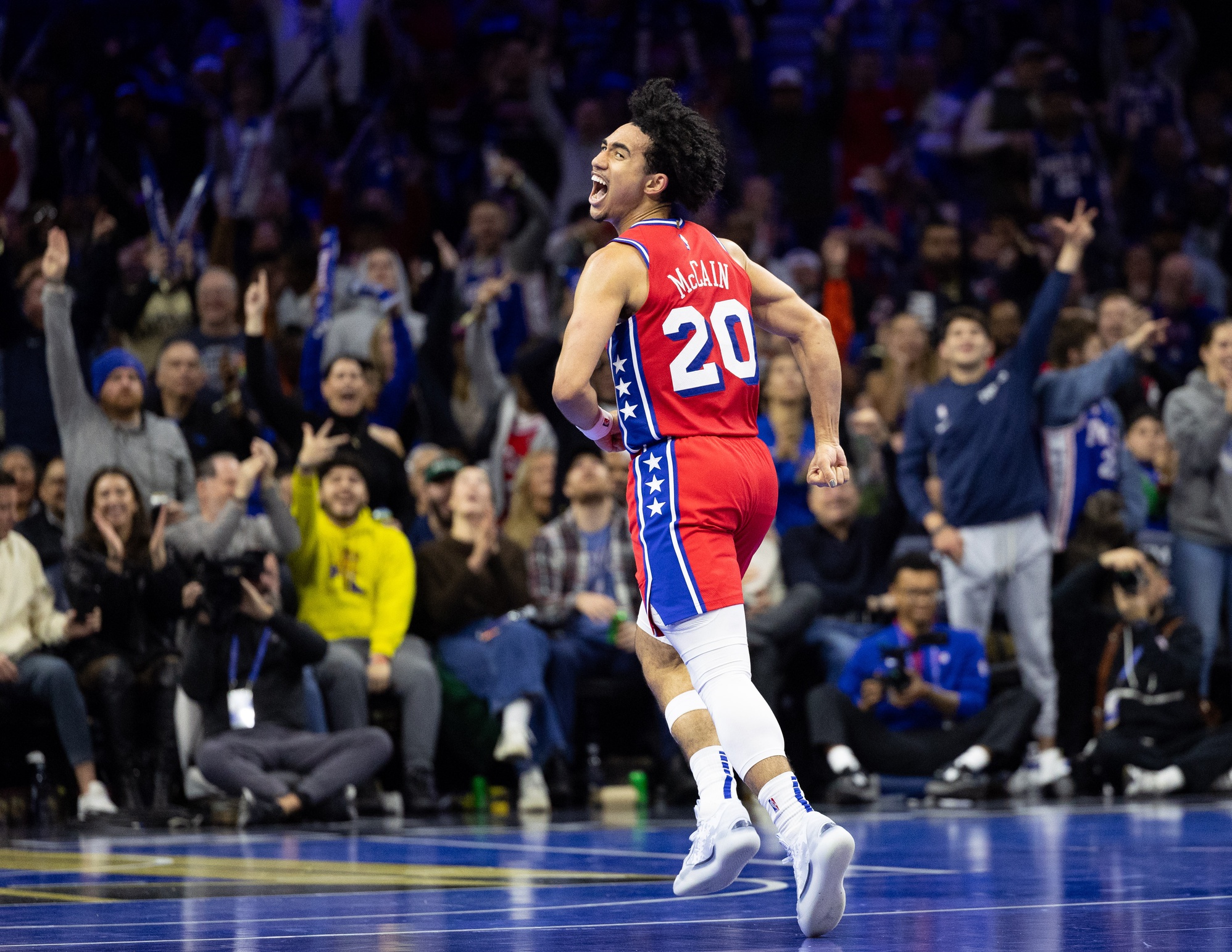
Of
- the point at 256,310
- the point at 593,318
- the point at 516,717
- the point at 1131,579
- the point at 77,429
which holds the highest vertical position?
the point at 256,310

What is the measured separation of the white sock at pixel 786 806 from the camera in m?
4.75

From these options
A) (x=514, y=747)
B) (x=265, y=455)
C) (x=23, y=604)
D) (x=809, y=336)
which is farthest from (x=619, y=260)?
(x=23, y=604)

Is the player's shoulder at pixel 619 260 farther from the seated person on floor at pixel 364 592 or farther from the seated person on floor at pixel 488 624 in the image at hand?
the seated person on floor at pixel 488 624

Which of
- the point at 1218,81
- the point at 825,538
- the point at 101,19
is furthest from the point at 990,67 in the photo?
the point at 101,19

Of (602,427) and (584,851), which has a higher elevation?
(602,427)

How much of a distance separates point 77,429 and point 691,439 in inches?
235

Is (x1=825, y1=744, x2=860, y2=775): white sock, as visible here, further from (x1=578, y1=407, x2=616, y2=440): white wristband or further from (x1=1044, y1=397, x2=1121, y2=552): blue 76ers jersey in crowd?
(x1=578, y1=407, x2=616, y2=440): white wristband

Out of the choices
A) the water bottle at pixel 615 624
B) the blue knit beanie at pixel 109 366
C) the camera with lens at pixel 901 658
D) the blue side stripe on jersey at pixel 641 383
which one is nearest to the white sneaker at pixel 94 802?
the blue knit beanie at pixel 109 366

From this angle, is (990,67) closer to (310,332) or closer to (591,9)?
(591,9)

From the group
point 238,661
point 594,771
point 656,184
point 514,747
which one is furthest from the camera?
point 594,771

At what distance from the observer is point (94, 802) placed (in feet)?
30.7

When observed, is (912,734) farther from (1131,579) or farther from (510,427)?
(510,427)

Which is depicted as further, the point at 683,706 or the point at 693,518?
the point at 683,706

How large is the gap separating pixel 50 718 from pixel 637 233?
5.84m
